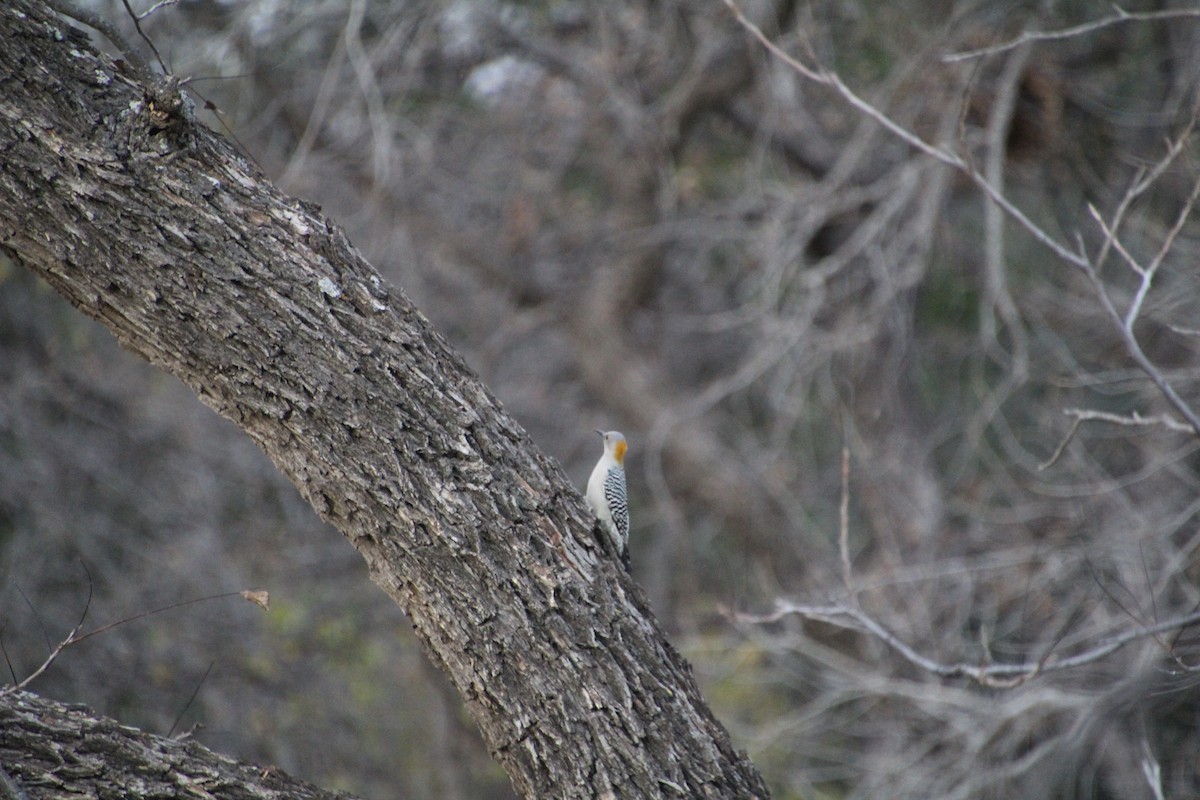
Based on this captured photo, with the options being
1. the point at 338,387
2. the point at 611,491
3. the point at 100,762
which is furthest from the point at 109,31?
the point at 611,491

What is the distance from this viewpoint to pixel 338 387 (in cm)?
219

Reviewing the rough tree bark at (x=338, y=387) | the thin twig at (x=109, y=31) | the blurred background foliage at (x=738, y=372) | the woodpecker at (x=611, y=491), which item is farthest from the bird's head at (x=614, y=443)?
the thin twig at (x=109, y=31)

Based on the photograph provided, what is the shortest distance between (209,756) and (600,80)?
4.80 meters

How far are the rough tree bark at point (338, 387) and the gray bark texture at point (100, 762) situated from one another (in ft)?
1.72

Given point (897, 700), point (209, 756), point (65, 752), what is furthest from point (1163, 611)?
point (65, 752)

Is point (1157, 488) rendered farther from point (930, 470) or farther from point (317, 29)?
point (317, 29)

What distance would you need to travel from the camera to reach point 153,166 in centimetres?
217

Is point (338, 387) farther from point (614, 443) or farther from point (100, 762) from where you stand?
point (614, 443)

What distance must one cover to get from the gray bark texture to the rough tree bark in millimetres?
525

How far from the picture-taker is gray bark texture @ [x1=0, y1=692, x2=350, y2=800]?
6.86ft

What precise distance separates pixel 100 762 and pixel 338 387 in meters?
0.92

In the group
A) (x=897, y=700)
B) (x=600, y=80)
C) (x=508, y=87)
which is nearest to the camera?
(x=897, y=700)

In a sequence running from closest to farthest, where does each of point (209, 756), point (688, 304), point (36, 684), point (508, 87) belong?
point (209, 756) → point (36, 684) → point (508, 87) → point (688, 304)

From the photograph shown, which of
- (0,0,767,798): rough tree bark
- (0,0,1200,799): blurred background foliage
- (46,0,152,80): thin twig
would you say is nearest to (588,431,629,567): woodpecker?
(0,0,1200,799): blurred background foliage
